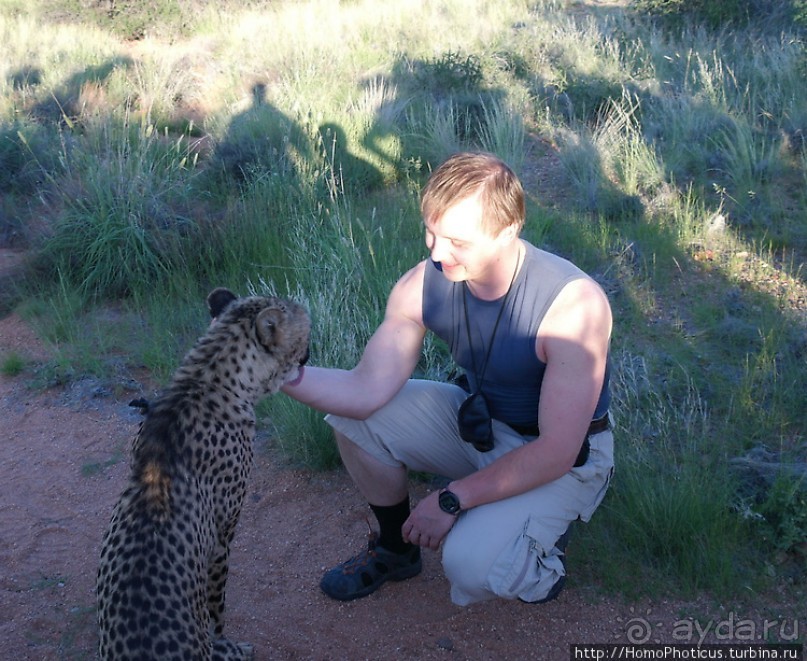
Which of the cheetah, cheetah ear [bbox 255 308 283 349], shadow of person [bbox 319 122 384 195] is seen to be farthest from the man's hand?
shadow of person [bbox 319 122 384 195]

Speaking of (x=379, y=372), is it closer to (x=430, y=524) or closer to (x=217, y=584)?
(x=430, y=524)

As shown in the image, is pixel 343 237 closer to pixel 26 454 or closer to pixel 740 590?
pixel 26 454

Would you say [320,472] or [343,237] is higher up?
[343,237]

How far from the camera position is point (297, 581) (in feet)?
9.45

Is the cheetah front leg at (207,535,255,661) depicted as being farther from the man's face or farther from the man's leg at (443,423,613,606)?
the man's face

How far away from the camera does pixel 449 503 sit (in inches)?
Result: 92.1

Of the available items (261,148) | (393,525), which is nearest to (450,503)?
(393,525)

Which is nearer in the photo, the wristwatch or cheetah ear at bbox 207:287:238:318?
the wristwatch

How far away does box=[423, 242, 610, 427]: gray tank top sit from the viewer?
92.3 inches

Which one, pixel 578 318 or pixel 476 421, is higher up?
pixel 578 318

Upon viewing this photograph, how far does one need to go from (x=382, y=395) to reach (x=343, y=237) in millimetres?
1942

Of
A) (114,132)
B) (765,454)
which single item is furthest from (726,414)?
(114,132)

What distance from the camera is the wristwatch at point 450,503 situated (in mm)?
2334

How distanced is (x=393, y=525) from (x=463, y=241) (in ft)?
3.36
